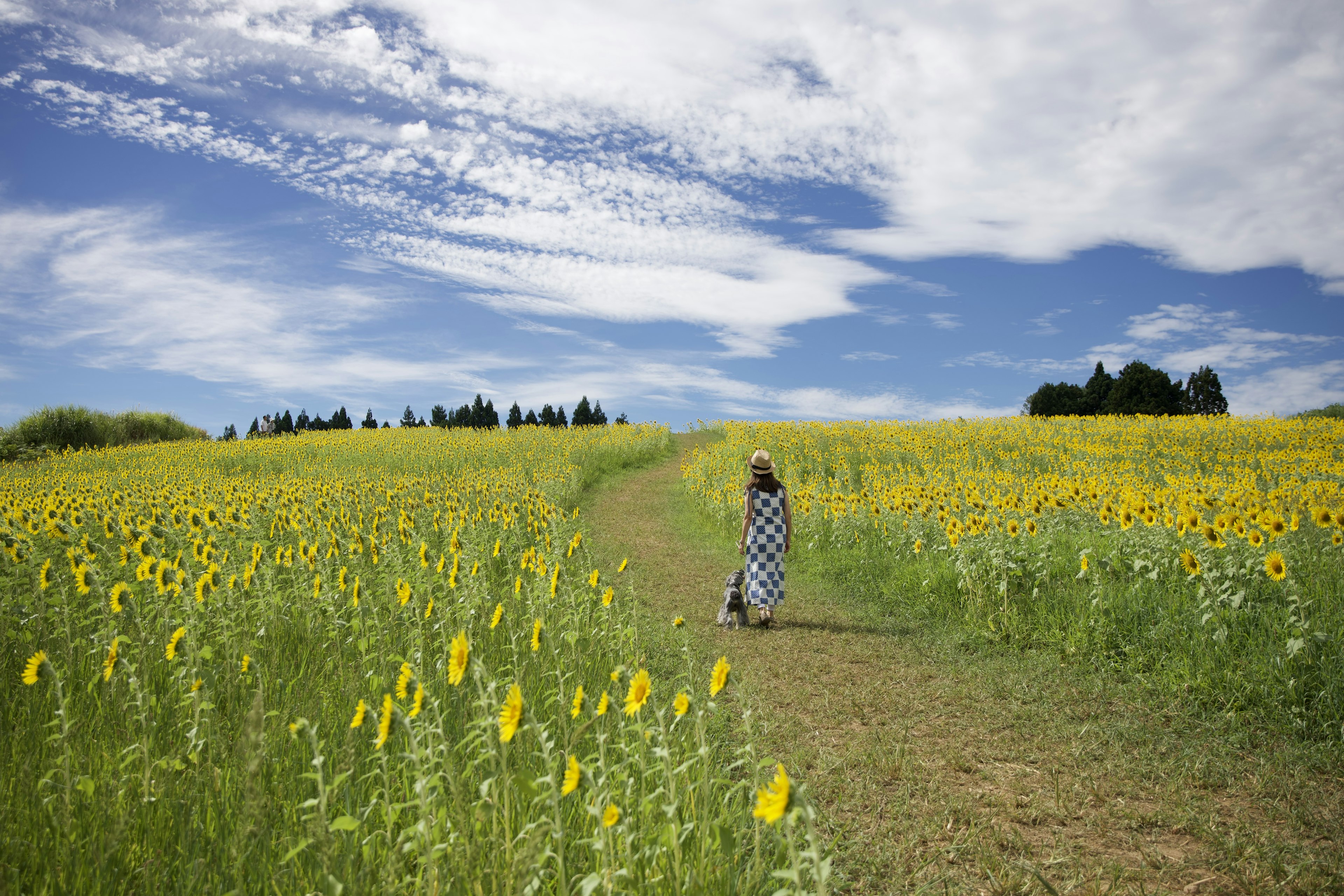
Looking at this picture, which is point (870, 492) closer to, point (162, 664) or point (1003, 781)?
point (1003, 781)

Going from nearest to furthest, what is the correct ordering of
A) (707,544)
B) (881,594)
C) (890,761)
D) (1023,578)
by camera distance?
(890,761) < (1023,578) < (881,594) < (707,544)

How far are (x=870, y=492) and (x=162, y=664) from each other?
10.7m

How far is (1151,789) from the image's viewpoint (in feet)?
13.5

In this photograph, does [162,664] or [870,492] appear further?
[870,492]

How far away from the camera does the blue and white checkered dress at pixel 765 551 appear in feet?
25.6

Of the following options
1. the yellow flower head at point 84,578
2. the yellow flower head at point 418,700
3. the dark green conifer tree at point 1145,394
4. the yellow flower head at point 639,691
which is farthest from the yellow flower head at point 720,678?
the dark green conifer tree at point 1145,394

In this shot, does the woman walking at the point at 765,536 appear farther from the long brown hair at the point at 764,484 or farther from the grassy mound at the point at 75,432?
the grassy mound at the point at 75,432

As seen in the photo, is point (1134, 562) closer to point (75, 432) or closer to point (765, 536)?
point (765, 536)

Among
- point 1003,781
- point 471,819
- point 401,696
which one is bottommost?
point 1003,781

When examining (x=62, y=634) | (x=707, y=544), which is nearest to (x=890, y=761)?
(x=62, y=634)

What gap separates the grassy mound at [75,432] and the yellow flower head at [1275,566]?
32235mm

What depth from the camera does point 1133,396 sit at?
46.0 m

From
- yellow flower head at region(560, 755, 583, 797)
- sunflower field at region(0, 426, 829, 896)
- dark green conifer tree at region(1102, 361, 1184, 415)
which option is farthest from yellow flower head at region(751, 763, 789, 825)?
dark green conifer tree at region(1102, 361, 1184, 415)

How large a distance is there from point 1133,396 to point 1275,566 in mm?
48192
